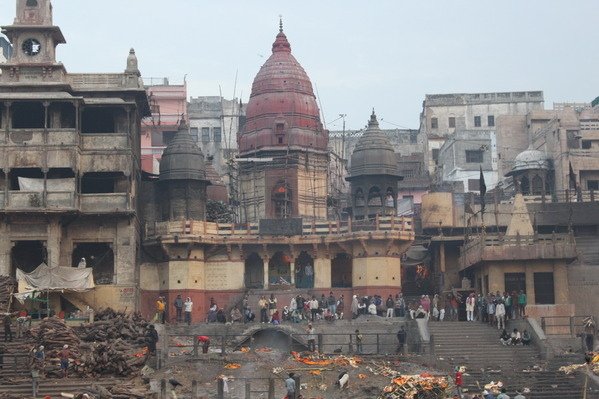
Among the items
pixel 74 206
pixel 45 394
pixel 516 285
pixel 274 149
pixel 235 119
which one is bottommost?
pixel 45 394

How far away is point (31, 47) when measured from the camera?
169 ft

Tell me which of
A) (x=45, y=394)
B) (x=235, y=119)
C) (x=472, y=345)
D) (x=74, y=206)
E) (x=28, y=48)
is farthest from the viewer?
(x=235, y=119)

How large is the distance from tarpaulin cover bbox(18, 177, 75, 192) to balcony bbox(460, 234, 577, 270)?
1728cm

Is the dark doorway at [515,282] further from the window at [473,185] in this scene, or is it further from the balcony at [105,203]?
the window at [473,185]

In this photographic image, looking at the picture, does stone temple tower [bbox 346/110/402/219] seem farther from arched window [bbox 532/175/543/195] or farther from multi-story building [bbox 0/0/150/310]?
arched window [bbox 532/175/543/195]

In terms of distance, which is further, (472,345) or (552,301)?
(552,301)

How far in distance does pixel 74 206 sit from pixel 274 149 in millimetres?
13695

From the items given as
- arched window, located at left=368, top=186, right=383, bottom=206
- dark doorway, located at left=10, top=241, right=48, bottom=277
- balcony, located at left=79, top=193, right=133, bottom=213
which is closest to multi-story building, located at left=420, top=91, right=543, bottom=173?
arched window, located at left=368, top=186, right=383, bottom=206

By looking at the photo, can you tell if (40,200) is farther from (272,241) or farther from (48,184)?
(272,241)

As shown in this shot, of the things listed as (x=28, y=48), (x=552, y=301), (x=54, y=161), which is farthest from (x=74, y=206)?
(x=552, y=301)

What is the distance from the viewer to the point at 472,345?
43.3 meters

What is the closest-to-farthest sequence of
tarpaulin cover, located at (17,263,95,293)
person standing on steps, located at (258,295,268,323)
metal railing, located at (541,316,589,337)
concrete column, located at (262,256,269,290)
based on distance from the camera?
tarpaulin cover, located at (17,263,95,293) < metal railing, located at (541,316,589,337) < person standing on steps, located at (258,295,268,323) < concrete column, located at (262,256,269,290)

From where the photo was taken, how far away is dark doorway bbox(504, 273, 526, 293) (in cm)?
5031

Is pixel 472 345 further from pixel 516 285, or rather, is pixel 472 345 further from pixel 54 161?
pixel 54 161
